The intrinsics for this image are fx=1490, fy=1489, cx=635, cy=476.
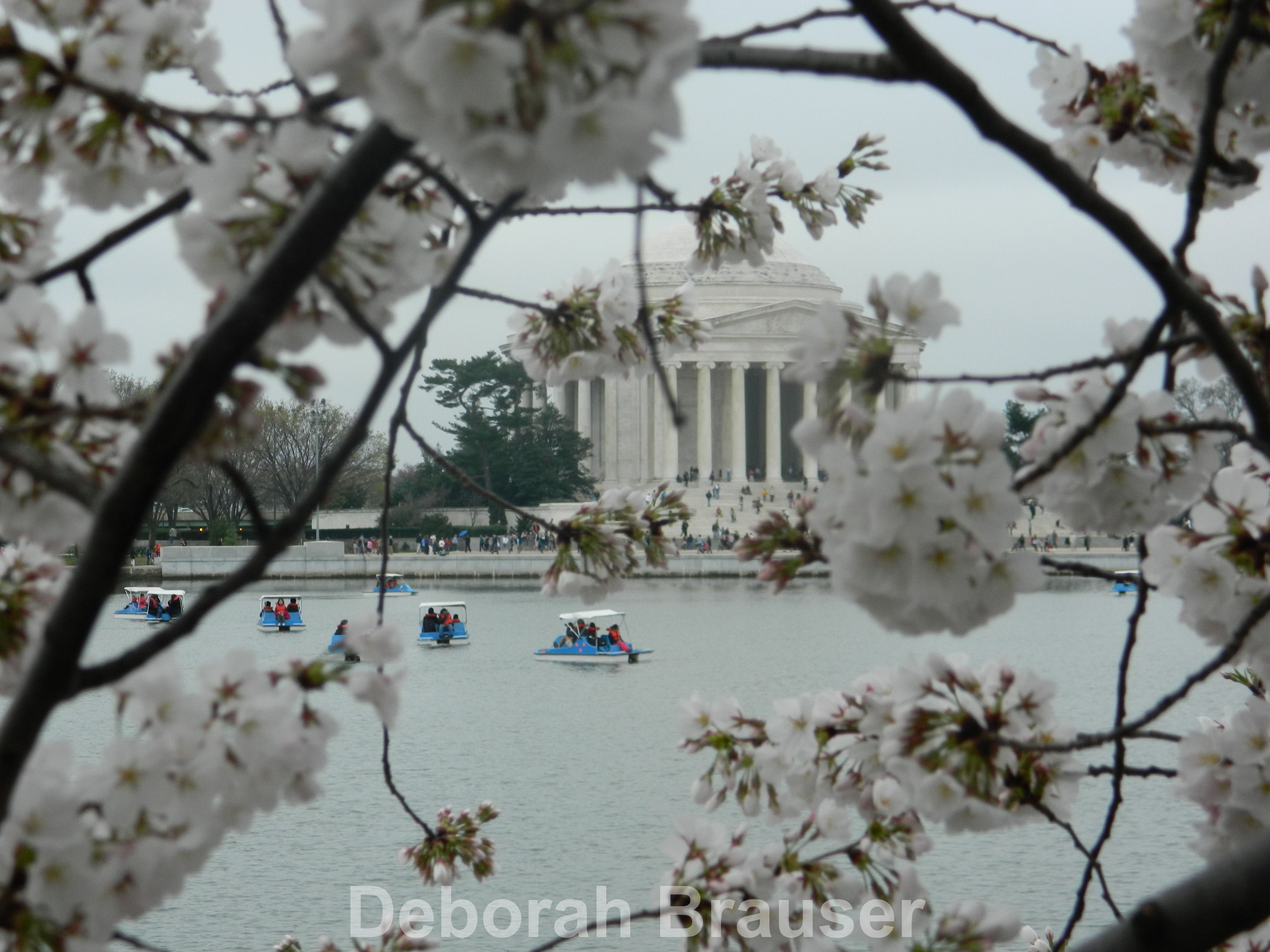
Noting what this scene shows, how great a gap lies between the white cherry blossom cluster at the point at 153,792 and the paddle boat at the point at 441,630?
105 ft

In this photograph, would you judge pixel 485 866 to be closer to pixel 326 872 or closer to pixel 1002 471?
pixel 1002 471

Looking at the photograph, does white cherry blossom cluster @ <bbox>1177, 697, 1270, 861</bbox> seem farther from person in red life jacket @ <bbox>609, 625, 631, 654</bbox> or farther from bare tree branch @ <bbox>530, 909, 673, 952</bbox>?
person in red life jacket @ <bbox>609, 625, 631, 654</bbox>

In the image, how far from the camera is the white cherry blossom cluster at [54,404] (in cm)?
151

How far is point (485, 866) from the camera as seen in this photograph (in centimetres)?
401

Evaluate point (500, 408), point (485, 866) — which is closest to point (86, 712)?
point (485, 866)

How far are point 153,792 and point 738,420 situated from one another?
247 feet

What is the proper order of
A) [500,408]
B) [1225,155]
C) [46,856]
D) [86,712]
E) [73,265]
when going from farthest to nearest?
1. [500,408]
2. [86,712]
3. [1225,155]
4. [73,265]
5. [46,856]

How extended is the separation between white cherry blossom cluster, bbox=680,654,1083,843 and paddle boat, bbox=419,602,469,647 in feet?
99.3

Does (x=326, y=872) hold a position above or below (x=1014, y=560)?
below

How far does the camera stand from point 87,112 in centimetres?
174

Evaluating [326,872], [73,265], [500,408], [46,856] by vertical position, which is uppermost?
[500,408]

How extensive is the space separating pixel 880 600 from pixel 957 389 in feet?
0.76

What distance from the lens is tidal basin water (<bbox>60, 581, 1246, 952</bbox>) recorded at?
1246 centimetres

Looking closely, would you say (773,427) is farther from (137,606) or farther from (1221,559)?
(1221,559)
